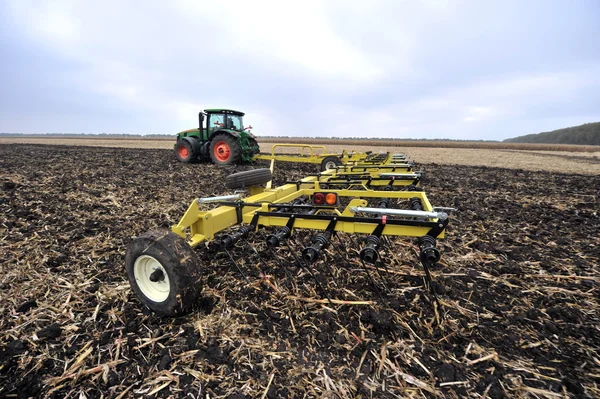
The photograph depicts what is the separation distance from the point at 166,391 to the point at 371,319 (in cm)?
176

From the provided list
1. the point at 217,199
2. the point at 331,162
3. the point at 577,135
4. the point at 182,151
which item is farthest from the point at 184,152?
Result: the point at 577,135

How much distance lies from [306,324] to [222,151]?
35.5 feet

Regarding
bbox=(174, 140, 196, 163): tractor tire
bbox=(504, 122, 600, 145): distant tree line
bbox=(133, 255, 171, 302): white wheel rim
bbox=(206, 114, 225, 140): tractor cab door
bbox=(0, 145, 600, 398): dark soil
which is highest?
bbox=(504, 122, 600, 145): distant tree line


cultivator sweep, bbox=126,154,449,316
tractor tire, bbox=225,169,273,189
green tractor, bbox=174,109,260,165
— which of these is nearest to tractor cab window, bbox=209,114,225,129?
green tractor, bbox=174,109,260,165

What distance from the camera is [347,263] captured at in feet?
11.9

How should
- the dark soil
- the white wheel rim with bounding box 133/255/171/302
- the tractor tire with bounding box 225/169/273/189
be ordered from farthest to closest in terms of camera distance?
the tractor tire with bounding box 225/169/273/189 → the white wheel rim with bounding box 133/255/171/302 → the dark soil

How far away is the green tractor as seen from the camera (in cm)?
1193

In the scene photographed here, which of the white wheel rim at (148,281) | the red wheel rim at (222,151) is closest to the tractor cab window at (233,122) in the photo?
the red wheel rim at (222,151)

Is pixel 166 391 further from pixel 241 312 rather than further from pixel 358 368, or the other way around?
pixel 358 368

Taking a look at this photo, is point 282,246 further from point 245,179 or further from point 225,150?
point 225,150

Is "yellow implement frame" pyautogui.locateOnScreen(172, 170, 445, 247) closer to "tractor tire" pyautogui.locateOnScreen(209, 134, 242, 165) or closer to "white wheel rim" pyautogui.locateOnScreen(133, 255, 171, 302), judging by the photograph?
"white wheel rim" pyautogui.locateOnScreen(133, 255, 171, 302)

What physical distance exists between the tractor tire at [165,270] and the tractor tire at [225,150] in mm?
9552

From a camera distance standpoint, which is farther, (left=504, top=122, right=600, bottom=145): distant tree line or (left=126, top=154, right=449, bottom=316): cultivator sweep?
(left=504, top=122, right=600, bottom=145): distant tree line

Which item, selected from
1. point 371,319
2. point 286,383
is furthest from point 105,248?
point 371,319
